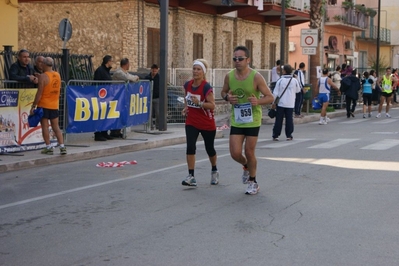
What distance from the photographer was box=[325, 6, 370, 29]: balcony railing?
48531 millimetres

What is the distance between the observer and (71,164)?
Result: 1359 cm

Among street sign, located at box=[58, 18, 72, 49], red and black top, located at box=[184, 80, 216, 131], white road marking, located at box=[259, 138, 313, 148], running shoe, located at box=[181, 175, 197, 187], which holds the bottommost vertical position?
white road marking, located at box=[259, 138, 313, 148]

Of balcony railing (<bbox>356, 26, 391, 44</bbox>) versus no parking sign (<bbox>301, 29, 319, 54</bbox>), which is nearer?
no parking sign (<bbox>301, 29, 319, 54</bbox>)

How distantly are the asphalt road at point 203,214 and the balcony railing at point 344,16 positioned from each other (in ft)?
116

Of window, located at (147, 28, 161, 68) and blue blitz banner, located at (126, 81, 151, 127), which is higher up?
window, located at (147, 28, 161, 68)

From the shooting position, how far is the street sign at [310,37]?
28328 millimetres

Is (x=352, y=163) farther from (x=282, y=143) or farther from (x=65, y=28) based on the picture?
(x=65, y=28)

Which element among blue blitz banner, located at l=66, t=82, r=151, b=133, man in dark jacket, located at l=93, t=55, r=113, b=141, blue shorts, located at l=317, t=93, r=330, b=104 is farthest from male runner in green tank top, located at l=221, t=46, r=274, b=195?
blue shorts, located at l=317, t=93, r=330, b=104

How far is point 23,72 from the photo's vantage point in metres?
14.3

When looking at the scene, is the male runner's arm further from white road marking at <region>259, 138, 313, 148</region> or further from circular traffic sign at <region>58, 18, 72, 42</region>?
circular traffic sign at <region>58, 18, 72, 42</region>

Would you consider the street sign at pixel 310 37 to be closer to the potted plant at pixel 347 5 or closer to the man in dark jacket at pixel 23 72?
the man in dark jacket at pixel 23 72

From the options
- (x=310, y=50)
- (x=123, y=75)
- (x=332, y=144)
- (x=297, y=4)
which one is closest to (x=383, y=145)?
(x=332, y=144)

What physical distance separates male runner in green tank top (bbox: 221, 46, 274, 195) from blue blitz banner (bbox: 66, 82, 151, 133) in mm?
6025

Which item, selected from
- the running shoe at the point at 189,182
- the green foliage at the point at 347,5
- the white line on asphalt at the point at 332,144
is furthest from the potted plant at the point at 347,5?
the running shoe at the point at 189,182
